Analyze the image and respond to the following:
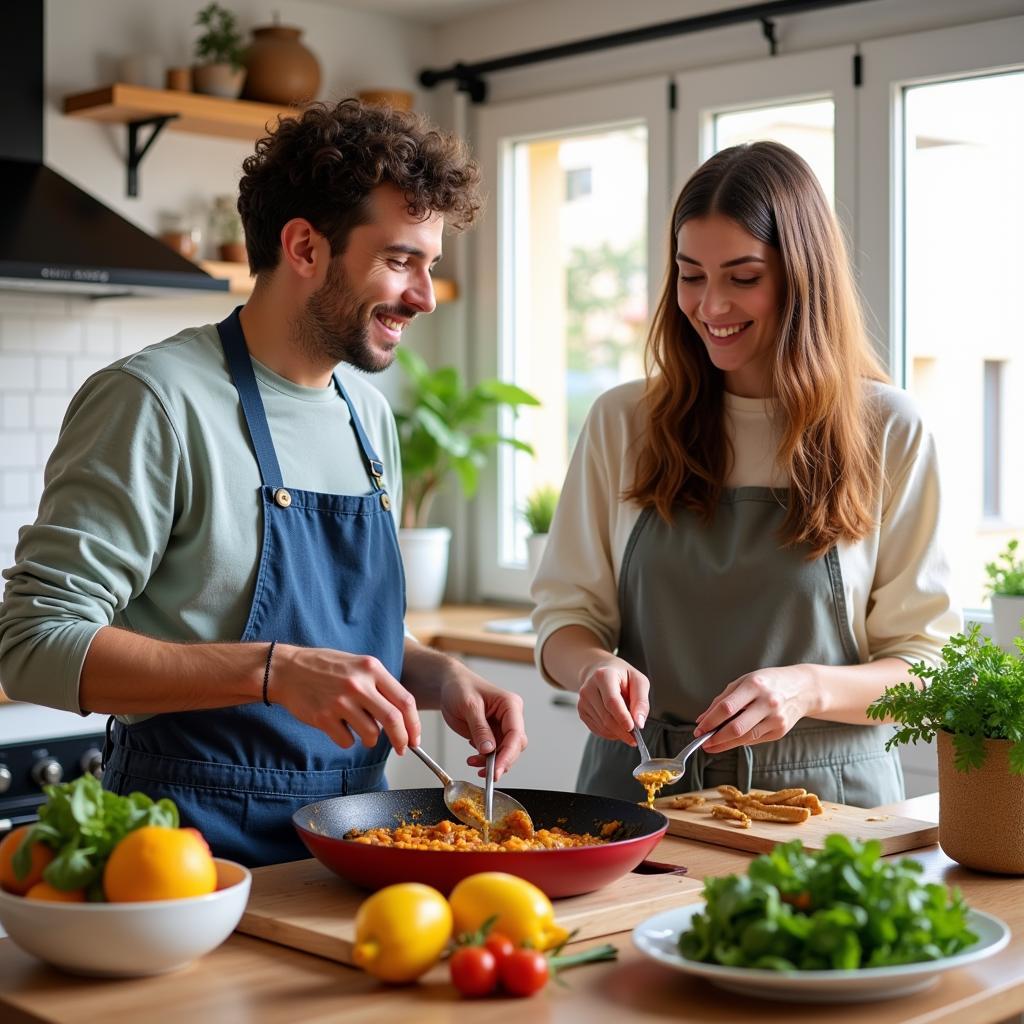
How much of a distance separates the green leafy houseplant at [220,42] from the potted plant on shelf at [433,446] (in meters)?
0.92

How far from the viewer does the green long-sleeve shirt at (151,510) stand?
5.51 feet

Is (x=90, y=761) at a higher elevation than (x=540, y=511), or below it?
below

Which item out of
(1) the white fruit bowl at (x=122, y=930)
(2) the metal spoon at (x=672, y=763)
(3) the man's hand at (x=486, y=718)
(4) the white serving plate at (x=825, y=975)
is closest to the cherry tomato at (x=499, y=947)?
(4) the white serving plate at (x=825, y=975)

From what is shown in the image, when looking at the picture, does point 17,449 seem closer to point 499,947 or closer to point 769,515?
point 769,515

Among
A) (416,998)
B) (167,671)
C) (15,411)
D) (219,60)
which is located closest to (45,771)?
(15,411)

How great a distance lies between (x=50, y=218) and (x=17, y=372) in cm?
50

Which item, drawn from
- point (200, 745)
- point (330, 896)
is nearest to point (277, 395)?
point (200, 745)

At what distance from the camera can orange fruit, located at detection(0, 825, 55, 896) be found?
133 centimetres

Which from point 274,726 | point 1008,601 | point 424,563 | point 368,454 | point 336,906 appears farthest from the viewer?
point 424,563

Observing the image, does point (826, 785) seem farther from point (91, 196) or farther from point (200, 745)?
point (91, 196)

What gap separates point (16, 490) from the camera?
12.5 feet

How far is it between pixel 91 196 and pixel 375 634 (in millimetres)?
2051

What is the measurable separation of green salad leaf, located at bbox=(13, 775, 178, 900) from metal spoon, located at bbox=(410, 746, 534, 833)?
468 millimetres

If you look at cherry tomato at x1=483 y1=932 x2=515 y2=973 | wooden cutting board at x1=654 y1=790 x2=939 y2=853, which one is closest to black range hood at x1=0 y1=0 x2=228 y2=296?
wooden cutting board at x1=654 y1=790 x2=939 y2=853
